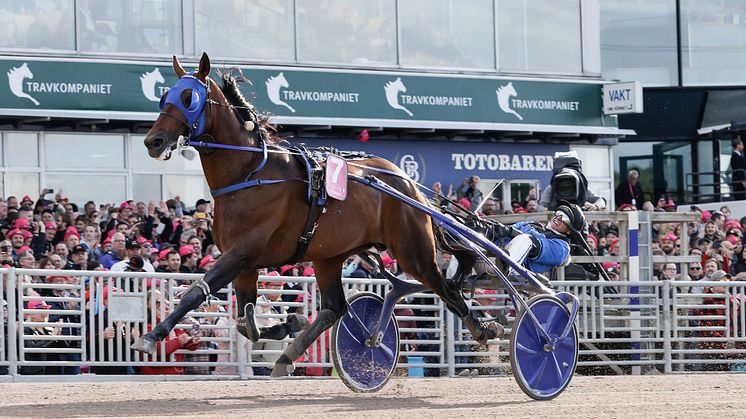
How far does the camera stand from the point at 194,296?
9.08 m

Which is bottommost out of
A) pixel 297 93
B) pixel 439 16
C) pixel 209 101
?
pixel 209 101

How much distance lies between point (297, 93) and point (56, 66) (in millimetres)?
3977

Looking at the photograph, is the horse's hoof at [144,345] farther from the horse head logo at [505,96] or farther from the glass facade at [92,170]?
the horse head logo at [505,96]

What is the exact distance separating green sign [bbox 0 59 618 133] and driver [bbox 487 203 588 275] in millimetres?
7986

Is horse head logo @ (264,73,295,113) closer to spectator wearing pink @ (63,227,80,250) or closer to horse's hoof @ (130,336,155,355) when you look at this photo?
spectator wearing pink @ (63,227,80,250)

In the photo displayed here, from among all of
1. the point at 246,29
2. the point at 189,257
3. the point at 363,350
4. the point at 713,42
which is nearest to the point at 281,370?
the point at 363,350

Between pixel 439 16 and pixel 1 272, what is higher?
pixel 439 16

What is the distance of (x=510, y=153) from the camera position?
2462cm

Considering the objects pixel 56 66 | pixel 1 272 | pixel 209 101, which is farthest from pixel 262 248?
pixel 56 66

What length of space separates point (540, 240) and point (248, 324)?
8.54ft

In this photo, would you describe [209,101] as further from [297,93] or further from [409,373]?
[297,93]

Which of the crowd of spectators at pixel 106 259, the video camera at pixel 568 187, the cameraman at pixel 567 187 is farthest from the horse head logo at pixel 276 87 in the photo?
the video camera at pixel 568 187

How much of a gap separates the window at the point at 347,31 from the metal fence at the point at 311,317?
929 cm

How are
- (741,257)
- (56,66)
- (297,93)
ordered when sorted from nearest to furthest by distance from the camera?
1. (741,257)
2. (56,66)
3. (297,93)
